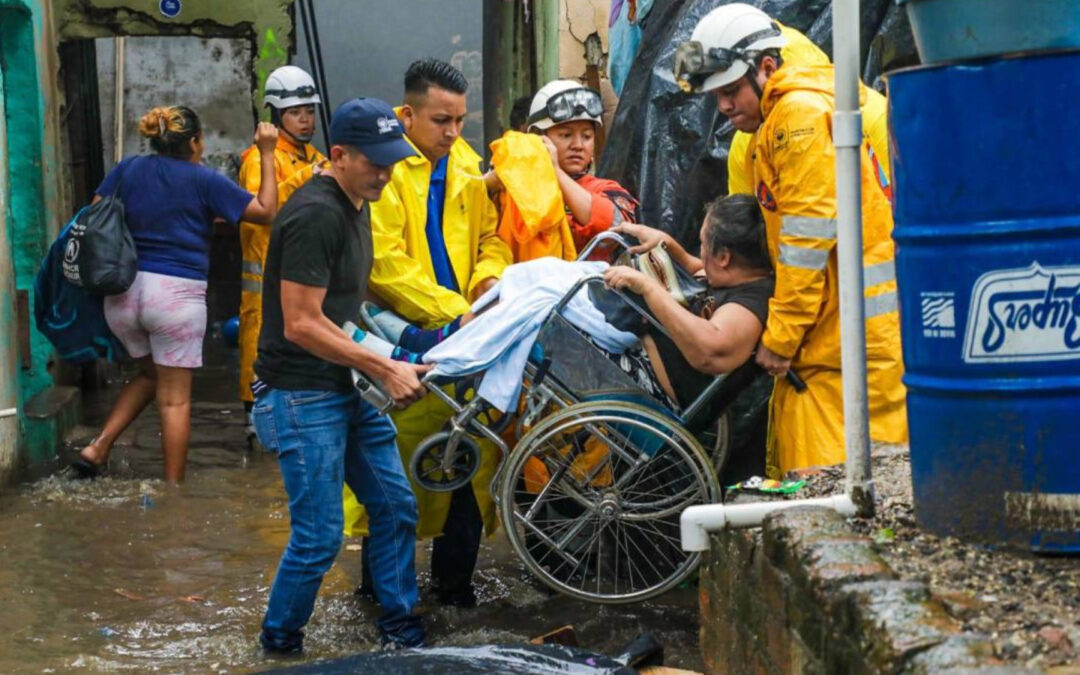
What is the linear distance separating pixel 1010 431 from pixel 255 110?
26.1 ft

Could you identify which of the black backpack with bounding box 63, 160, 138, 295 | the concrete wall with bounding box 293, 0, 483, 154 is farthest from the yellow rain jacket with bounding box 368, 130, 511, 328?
the concrete wall with bounding box 293, 0, 483, 154

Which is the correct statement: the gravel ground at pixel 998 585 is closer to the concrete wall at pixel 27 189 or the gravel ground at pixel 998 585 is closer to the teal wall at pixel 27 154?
the concrete wall at pixel 27 189

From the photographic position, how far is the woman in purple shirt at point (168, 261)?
310 inches

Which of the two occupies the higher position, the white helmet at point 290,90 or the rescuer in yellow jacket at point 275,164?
the white helmet at point 290,90

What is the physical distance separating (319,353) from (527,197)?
139cm

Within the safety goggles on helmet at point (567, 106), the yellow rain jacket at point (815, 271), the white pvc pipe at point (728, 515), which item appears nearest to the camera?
the white pvc pipe at point (728, 515)

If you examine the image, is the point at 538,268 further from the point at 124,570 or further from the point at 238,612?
the point at 124,570

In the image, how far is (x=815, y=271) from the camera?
469 cm

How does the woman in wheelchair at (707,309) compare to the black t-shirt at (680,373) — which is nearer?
the woman in wheelchair at (707,309)

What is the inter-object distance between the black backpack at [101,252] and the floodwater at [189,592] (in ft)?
3.60

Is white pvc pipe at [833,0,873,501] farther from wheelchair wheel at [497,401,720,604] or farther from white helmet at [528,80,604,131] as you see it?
white helmet at [528,80,604,131]

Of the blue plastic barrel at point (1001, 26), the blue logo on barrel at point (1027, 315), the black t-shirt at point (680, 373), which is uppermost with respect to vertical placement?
the blue plastic barrel at point (1001, 26)

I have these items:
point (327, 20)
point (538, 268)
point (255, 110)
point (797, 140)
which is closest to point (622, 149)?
point (538, 268)

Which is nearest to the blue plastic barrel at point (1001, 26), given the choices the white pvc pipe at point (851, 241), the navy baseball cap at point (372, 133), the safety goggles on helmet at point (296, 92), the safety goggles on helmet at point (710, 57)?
the white pvc pipe at point (851, 241)
